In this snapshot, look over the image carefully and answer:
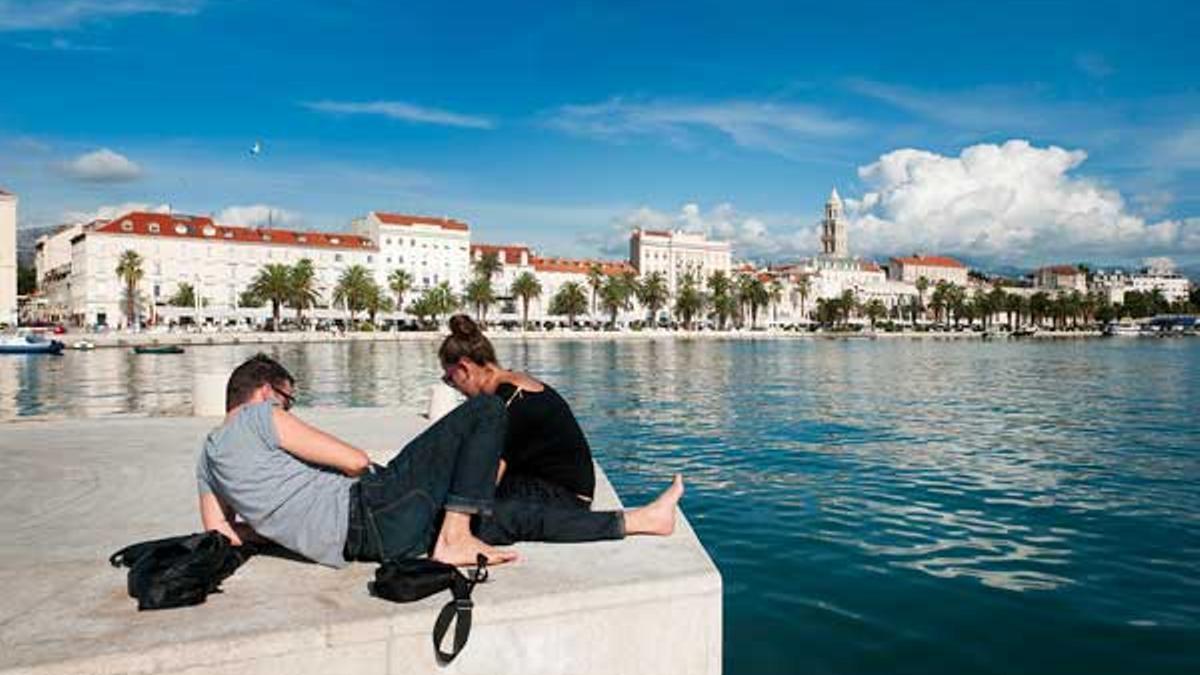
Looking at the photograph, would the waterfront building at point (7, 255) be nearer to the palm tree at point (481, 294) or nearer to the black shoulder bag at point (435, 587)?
the palm tree at point (481, 294)

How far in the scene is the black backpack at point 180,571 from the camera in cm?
408

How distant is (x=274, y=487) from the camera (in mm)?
4598

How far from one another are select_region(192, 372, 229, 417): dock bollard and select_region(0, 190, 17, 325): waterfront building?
9766 cm

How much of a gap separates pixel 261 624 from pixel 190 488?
16.4 feet

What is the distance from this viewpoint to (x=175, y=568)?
4.12 metres

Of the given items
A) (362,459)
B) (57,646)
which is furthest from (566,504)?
(57,646)

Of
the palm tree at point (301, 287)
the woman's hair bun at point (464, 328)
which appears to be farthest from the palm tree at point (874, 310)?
the woman's hair bun at point (464, 328)

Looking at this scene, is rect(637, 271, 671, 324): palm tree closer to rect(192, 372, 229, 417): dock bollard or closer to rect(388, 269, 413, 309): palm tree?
rect(388, 269, 413, 309): palm tree

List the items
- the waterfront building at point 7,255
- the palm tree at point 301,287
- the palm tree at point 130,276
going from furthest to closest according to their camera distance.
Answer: the palm tree at point 301,287
the palm tree at point 130,276
the waterfront building at point 7,255

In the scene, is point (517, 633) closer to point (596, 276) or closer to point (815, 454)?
point (815, 454)

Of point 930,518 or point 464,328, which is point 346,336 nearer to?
point 930,518

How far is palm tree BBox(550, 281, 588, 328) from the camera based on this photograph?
140 meters

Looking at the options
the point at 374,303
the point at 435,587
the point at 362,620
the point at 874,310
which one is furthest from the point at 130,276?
the point at 874,310

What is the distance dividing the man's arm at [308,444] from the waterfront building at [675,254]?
564ft
